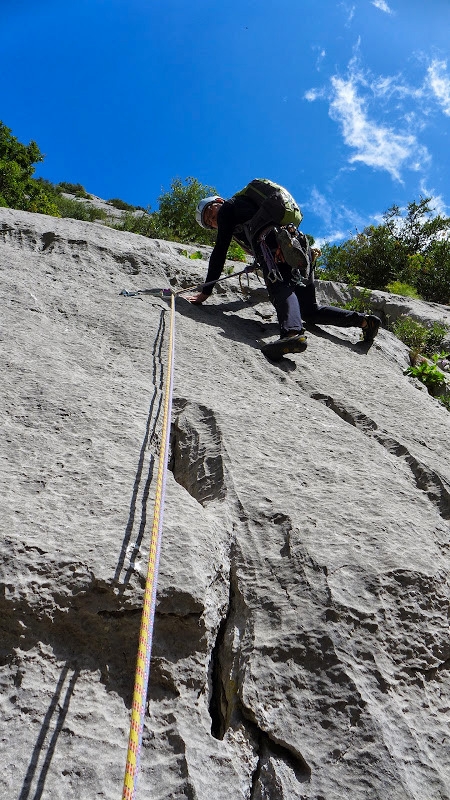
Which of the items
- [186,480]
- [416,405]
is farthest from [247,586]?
[416,405]

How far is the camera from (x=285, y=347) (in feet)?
12.8

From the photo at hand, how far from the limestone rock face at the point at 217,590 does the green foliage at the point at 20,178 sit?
49.5ft

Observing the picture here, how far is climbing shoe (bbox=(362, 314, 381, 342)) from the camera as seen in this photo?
473 centimetres

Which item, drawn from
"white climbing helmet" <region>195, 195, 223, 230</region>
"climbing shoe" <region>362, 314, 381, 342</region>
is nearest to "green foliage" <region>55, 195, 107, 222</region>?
"white climbing helmet" <region>195, 195, 223, 230</region>

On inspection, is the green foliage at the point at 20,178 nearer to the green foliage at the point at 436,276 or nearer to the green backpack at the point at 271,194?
the green foliage at the point at 436,276

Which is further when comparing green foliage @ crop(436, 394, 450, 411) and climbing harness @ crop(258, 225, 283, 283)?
green foliage @ crop(436, 394, 450, 411)

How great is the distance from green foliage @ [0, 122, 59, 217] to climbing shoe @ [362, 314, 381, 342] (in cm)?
1363

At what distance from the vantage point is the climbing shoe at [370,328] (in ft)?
15.5

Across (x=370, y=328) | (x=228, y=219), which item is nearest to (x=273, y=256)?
(x=228, y=219)

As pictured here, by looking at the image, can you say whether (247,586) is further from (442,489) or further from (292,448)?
(442,489)

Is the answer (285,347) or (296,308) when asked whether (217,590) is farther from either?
(296,308)

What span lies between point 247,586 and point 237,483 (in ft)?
1.73

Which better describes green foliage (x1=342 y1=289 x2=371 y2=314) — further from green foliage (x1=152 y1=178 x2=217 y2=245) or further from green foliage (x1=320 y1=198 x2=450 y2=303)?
green foliage (x1=152 y1=178 x2=217 y2=245)

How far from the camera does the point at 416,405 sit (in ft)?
12.1
